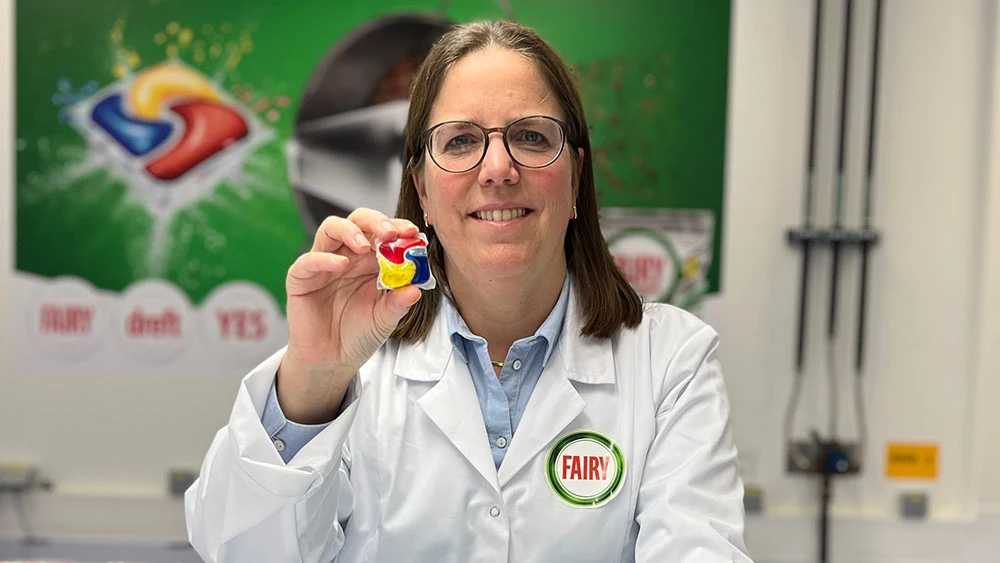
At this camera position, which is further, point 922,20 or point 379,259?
point 922,20

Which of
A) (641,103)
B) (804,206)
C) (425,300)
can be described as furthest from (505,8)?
(425,300)

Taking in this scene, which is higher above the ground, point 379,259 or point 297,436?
point 379,259

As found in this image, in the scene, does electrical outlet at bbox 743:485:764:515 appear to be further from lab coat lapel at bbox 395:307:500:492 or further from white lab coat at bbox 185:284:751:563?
lab coat lapel at bbox 395:307:500:492

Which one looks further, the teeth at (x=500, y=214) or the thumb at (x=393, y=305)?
the teeth at (x=500, y=214)

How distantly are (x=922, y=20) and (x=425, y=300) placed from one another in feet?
6.57

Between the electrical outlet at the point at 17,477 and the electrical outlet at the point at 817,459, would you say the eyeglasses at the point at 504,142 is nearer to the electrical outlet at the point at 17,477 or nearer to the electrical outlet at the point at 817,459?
the electrical outlet at the point at 817,459

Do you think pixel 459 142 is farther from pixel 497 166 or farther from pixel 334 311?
pixel 334 311

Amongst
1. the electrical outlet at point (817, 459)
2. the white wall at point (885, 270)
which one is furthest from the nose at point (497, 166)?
the electrical outlet at point (817, 459)

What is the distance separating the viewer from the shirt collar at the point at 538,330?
1310mm

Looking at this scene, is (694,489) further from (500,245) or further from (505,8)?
(505,8)

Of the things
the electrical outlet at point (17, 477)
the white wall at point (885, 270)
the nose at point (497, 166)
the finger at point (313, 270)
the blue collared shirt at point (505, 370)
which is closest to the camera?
the finger at point (313, 270)

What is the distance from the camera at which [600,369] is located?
51.2 inches

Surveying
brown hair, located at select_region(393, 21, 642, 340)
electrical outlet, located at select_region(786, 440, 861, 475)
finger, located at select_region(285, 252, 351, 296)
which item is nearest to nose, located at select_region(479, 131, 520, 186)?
brown hair, located at select_region(393, 21, 642, 340)

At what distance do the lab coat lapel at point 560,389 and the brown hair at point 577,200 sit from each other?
0.09 feet
